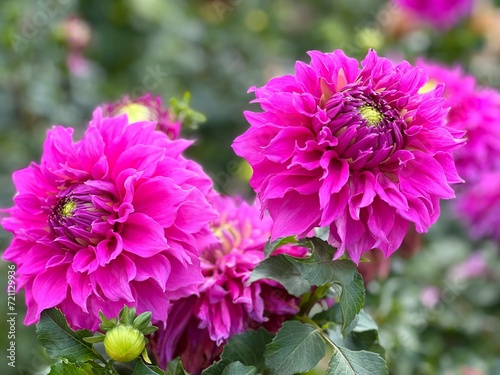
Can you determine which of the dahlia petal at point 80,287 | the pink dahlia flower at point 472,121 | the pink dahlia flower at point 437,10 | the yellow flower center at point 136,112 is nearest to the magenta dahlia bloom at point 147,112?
the yellow flower center at point 136,112

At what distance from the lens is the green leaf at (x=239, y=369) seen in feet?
1.86

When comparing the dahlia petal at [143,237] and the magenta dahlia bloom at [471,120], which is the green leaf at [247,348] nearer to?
the dahlia petal at [143,237]

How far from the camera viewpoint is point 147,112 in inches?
30.2

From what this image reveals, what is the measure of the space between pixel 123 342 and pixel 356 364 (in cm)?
20

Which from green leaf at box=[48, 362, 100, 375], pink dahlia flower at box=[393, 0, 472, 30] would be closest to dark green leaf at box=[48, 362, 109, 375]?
green leaf at box=[48, 362, 100, 375]

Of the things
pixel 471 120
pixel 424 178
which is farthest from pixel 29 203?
pixel 471 120

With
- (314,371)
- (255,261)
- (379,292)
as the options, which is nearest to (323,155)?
(255,261)

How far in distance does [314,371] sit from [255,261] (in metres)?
0.17

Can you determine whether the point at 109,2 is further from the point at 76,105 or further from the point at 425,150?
the point at 425,150

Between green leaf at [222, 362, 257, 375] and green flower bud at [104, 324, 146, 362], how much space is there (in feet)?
0.25

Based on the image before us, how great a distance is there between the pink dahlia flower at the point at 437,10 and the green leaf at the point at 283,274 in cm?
109

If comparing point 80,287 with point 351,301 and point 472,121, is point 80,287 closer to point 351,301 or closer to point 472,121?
point 351,301

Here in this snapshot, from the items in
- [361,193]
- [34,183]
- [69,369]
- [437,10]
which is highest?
[437,10]

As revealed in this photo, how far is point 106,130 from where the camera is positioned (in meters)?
0.63
